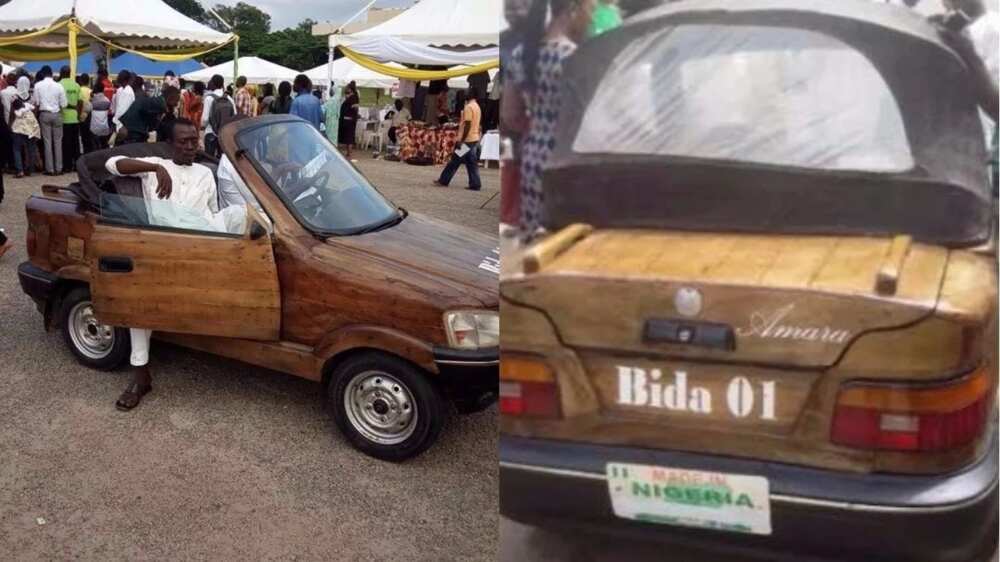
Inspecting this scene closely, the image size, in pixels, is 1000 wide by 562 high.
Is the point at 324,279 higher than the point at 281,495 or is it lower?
higher

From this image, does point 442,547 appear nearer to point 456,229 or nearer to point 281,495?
point 281,495

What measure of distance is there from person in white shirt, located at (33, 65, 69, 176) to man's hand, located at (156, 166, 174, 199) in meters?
9.23

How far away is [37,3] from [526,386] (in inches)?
572

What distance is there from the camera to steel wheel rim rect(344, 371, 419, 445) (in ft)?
13.3

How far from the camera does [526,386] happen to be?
159 cm

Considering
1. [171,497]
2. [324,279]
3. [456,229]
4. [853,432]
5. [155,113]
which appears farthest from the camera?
[155,113]

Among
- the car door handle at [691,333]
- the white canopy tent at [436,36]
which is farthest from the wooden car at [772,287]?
the white canopy tent at [436,36]

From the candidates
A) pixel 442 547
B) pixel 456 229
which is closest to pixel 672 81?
pixel 442 547

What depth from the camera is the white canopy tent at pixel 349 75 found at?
24.1 m

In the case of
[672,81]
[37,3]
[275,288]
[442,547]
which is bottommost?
[442,547]

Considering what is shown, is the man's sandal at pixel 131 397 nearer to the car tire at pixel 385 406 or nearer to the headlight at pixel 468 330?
the car tire at pixel 385 406

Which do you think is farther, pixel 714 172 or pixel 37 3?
pixel 37 3

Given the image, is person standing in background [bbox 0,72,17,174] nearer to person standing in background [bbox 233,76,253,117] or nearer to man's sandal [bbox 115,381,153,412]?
person standing in background [bbox 233,76,253,117]

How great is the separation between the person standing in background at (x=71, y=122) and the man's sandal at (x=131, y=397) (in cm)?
936
